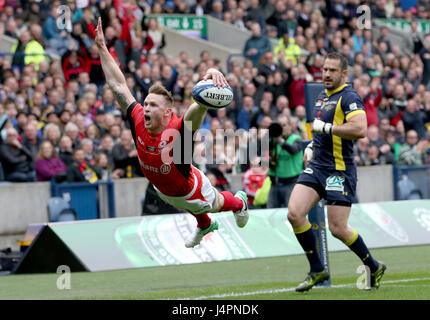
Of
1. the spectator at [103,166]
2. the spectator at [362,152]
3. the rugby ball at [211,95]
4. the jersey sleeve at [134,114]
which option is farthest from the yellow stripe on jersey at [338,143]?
the spectator at [362,152]

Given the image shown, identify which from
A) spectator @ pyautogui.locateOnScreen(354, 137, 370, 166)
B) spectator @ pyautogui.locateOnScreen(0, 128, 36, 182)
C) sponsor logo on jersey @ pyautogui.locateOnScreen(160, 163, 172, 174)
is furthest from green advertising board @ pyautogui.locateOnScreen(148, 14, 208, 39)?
sponsor logo on jersey @ pyautogui.locateOnScreen(160, 163, 172, 174)

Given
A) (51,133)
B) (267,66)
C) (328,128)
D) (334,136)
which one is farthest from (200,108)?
(267,66)

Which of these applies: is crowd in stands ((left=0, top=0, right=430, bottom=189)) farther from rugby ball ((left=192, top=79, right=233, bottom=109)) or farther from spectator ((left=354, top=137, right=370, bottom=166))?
rugby ball ((left=192, top=79, right=233, bottom=109))

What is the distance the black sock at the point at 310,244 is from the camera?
401 inches

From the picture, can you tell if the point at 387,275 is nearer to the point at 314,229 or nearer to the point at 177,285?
the point at 314,229

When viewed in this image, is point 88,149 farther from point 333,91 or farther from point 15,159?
point 333,91

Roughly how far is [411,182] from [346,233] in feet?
32.9

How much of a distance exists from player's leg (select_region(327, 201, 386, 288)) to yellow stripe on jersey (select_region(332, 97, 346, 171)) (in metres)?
0.42

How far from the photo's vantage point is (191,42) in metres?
23.4

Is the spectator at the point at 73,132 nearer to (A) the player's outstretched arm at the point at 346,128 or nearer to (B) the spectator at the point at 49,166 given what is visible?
(B) the spectator at the point at 49,166

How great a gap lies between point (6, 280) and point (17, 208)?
3.51m
